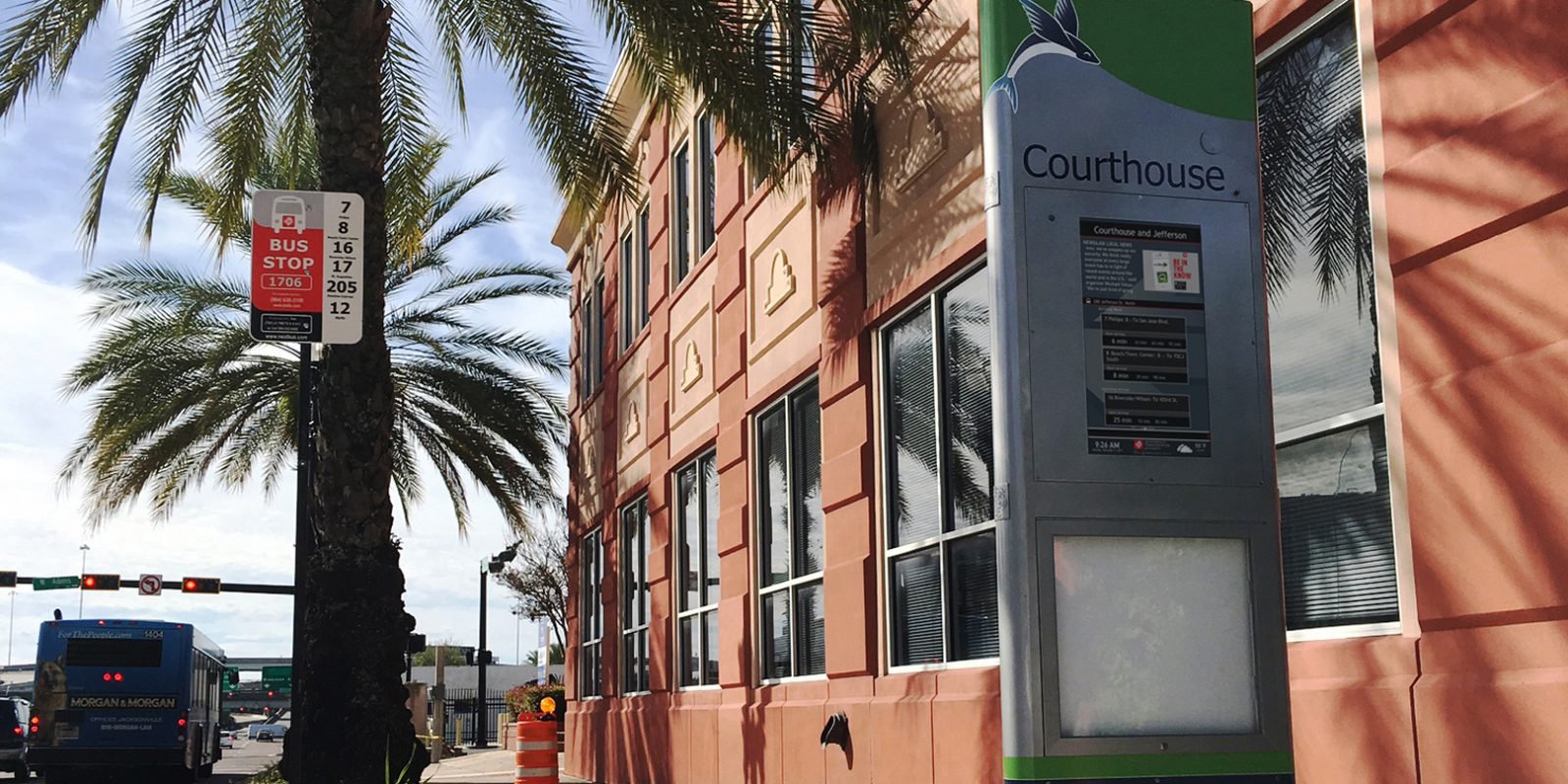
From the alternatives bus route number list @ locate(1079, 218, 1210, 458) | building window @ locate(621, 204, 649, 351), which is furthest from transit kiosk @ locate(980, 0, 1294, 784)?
building window @ locate(621, 204, 649, 351)

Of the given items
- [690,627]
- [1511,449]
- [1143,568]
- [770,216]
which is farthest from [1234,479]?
[690,627]

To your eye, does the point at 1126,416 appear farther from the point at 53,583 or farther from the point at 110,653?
the point at 53,583

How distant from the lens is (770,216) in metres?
14.7

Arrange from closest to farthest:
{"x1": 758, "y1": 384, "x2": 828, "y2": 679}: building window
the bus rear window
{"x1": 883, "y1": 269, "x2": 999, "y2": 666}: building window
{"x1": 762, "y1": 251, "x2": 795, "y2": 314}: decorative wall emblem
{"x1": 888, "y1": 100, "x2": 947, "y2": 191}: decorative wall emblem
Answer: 1. {"x1": 883, "y1": 269, "x2": 999, "y2": 666}: building window
2. {"x1": 888, "y1": 100, "x2": 947, "y2": 191}: decorative wall emblem
3. {"x1": 758, "y1": 384, "x2": 828, "y2": 679}: building window
4. {"x1": 762, "y1": 251, "x2": 795, "y2": 314}: decorative wall emblem
5. the bus rear window

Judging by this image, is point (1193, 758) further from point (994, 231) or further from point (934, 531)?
point (934, 531)

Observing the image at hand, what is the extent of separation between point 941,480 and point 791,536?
3551 millimetres

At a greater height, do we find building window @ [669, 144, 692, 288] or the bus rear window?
building window @ [669, 144, 692, 288]

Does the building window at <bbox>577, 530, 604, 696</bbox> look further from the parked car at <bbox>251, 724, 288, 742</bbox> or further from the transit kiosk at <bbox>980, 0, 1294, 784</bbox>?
the parked car at <bbox>251, 724, 288, 742</bbox>

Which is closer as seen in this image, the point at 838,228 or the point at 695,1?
the point at 695,1

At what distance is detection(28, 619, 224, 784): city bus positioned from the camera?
29266 mm

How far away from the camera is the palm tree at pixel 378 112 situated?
10961mm

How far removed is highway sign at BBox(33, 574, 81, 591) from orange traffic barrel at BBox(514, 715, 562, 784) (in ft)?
141

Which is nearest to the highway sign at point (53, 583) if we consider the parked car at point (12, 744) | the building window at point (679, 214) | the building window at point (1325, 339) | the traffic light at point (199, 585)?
the traffic light at point (199, 585)

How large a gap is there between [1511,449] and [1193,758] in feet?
5.09
